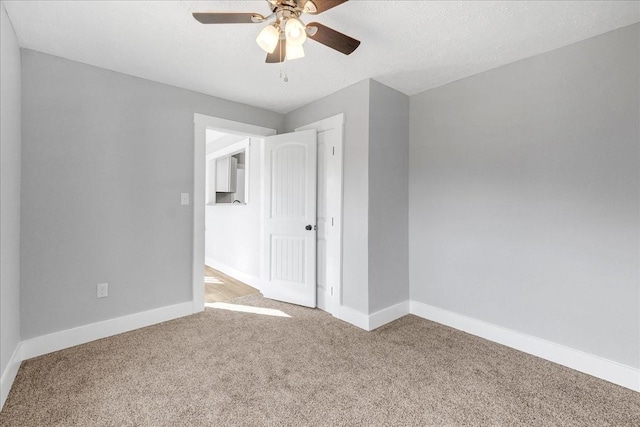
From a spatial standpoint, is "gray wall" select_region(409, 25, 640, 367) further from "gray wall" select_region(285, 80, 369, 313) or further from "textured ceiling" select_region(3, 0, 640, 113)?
"gray wall" select_region(285, 80, 369, 313)

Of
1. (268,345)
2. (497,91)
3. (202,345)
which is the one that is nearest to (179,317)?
(202,345)

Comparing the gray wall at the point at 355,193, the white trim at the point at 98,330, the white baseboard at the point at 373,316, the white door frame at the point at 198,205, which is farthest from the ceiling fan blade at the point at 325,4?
the white trim at the point at 98,330

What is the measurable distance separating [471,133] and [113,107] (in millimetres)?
3243

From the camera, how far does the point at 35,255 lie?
7.45 ft

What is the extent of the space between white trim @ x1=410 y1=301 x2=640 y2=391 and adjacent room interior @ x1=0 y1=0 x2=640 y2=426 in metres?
0.01

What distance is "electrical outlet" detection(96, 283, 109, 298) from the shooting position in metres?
2.55

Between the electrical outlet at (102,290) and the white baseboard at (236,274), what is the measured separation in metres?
1.76

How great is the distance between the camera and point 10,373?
1886mm

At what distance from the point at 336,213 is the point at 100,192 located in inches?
84.3

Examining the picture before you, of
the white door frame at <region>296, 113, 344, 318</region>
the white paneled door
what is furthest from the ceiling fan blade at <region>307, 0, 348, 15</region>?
the white paneled door

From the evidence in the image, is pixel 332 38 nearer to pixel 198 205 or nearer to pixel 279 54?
pixel 279 54

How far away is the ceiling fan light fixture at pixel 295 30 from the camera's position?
4.91 feet

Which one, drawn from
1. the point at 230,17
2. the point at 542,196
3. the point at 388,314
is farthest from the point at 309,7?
the point at 388,314

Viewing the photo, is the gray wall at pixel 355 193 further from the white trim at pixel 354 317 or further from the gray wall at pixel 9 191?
the gray wall at pixel 9 191
